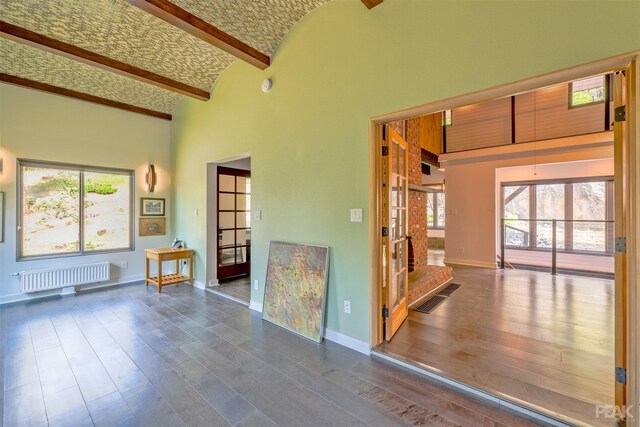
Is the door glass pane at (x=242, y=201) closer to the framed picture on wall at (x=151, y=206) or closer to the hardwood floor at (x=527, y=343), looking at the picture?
the framed picture on wall at (x=151, y=206)

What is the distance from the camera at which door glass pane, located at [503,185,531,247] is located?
27.5 ft

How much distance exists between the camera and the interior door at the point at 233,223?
17.5 ft

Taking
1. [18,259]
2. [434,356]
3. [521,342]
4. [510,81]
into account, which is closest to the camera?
[510,81]

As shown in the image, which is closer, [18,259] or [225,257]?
[18,259]

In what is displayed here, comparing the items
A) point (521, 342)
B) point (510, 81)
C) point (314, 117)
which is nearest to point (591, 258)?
point (521, 342)

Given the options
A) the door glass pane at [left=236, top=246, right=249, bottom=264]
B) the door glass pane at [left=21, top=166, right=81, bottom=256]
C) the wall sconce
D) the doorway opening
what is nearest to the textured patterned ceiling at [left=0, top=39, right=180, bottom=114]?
the wall sconce

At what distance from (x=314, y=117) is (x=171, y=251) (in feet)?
12.1

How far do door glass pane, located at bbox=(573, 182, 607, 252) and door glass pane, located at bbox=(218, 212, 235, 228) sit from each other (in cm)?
915

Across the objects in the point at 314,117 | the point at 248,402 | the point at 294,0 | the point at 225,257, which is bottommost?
the point at 248,402

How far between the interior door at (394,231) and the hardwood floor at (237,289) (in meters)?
2.29

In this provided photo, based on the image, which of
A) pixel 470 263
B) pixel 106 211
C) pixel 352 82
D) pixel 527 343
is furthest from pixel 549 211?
pixel 106 211

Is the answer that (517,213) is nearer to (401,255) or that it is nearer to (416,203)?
(416,203)

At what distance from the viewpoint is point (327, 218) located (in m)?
3.01

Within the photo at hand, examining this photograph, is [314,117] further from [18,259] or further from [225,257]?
[18,259]
